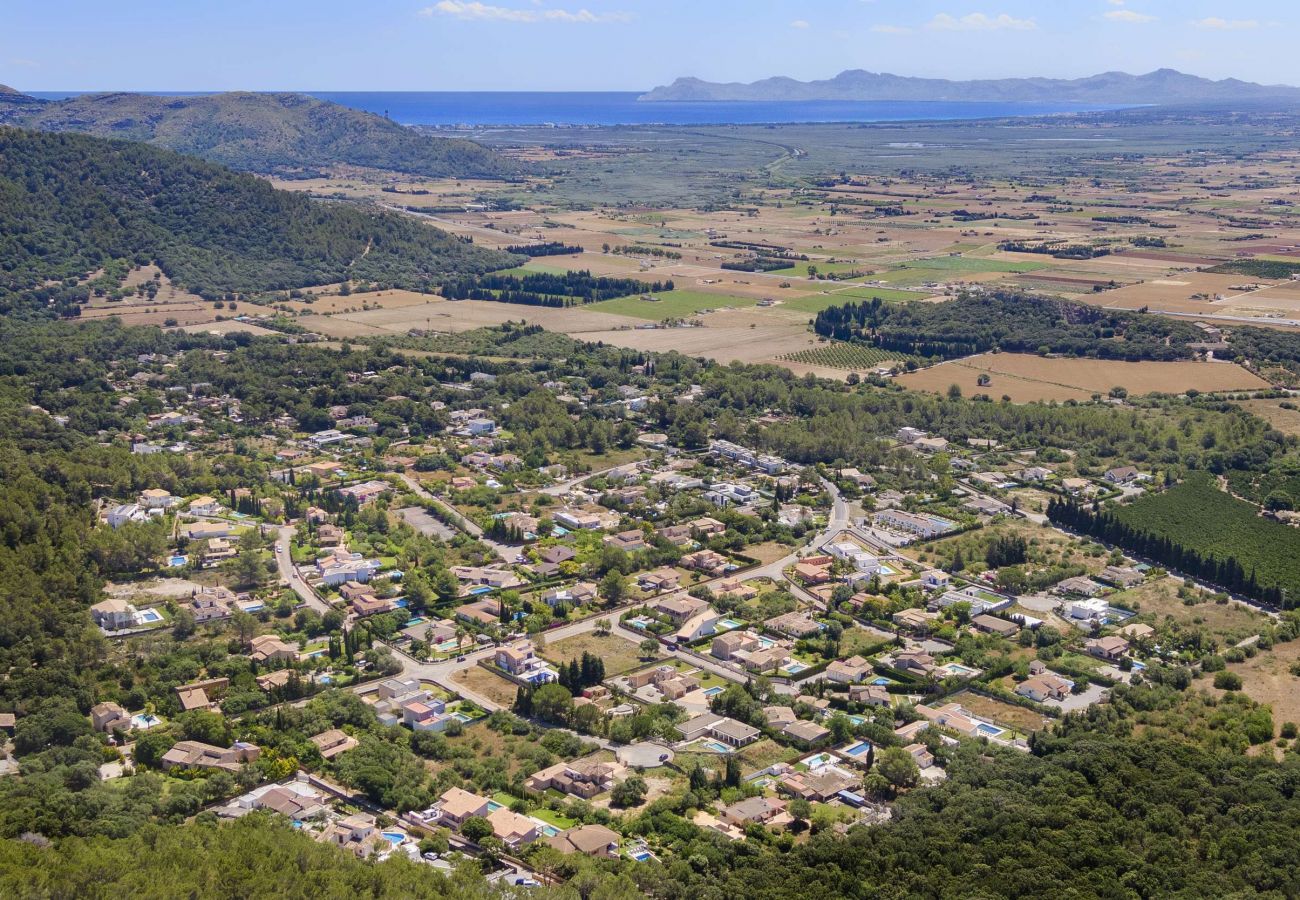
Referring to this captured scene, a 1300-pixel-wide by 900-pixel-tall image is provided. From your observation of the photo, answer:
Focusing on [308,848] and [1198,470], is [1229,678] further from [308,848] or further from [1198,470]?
[308,848]

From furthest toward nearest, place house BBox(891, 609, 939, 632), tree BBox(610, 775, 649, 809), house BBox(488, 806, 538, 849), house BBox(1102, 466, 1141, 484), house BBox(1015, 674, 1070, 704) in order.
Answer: house BBox(1102, 466, 1141, 484)
house BBox(891, 609, 939, 632)
house BBox(1015, 674, 1070, 704)
tree BBox(610, 775, 649, 809)
house BBox(488, 806, 538, 849)

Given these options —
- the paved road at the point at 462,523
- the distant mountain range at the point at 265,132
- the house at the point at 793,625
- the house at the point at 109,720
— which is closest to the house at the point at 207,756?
the house at the point at 109,720

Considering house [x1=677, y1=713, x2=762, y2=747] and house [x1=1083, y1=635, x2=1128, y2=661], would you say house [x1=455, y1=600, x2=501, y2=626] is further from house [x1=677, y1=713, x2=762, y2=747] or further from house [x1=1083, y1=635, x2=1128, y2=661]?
house [x1=1083, y1=635, x2=1128, y2=661]

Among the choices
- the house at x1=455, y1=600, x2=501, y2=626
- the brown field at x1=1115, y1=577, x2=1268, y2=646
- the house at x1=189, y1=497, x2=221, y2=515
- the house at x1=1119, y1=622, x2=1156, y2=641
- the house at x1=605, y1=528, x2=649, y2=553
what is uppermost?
the house at x1=189, y1=497, x2=221, y2=515

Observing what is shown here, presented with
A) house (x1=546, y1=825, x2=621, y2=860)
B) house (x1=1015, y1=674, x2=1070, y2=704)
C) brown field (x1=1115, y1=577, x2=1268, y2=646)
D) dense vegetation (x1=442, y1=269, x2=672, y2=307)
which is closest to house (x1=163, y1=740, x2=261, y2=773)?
house (x1=546, y1=825, x2=621, y2=860)

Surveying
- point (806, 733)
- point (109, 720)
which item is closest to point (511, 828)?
point (806, 733)

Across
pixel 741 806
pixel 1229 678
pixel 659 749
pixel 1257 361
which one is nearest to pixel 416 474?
pixel 659 749

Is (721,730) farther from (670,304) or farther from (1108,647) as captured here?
(670,304)
